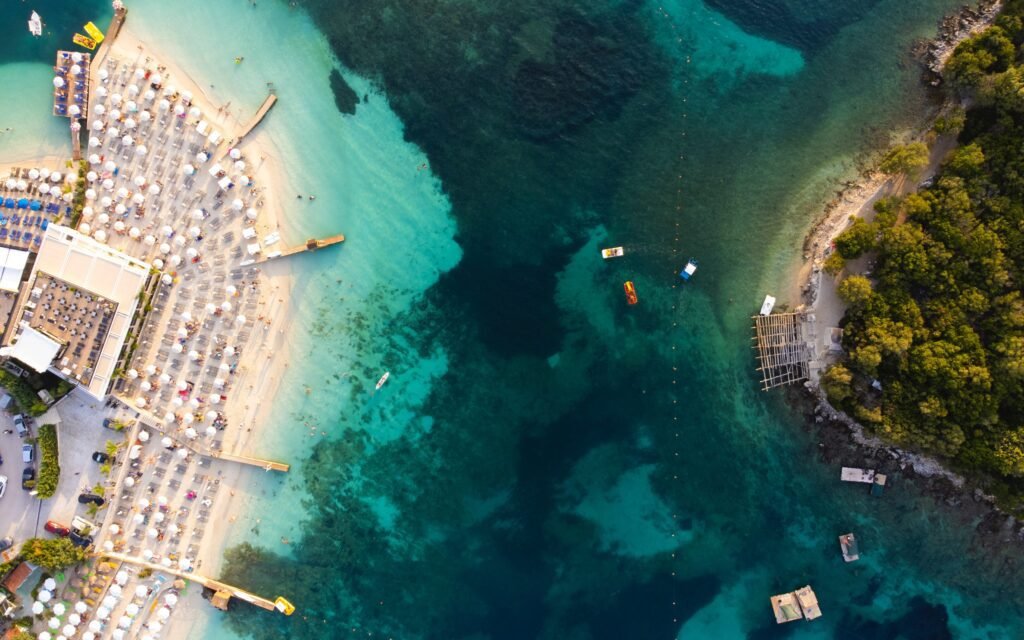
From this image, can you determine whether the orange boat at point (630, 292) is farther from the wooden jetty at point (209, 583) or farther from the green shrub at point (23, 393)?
the green shrub at point (23, 393)

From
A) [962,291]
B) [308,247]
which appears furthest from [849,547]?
[308,247]

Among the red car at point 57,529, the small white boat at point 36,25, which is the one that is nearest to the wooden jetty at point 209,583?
the red car at point 57,529

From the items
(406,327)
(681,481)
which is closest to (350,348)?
(406,327)

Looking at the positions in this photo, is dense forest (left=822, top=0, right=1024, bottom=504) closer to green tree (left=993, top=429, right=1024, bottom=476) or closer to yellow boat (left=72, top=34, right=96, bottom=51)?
green tree (left=993, top=429, right=1024, bottom=476)

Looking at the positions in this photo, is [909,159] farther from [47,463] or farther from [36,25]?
[47,463]

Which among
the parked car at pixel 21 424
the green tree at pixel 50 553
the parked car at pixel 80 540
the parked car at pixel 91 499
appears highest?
the parked car at pixel 21 424
